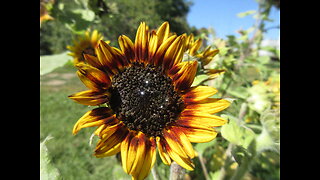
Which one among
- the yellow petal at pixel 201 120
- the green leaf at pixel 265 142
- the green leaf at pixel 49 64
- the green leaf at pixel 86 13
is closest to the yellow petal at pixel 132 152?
the yellow petal at pixel 201 120

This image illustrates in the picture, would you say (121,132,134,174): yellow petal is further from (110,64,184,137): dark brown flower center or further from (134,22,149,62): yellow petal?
(134,22,149,62): yellow petal

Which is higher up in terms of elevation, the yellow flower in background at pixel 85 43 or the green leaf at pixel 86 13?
the green leaf at pixel 86 13

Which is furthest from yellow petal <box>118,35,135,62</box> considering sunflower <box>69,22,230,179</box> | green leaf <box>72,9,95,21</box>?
green leaf <box>72,9,95,21</box>

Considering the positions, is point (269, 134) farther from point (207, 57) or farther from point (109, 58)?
point (109, 58)

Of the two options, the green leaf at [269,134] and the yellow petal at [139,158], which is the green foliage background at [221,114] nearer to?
the green leaf at [269,134]

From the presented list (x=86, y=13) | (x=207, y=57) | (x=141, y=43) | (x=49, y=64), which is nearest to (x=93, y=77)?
(x=141, y=43)
